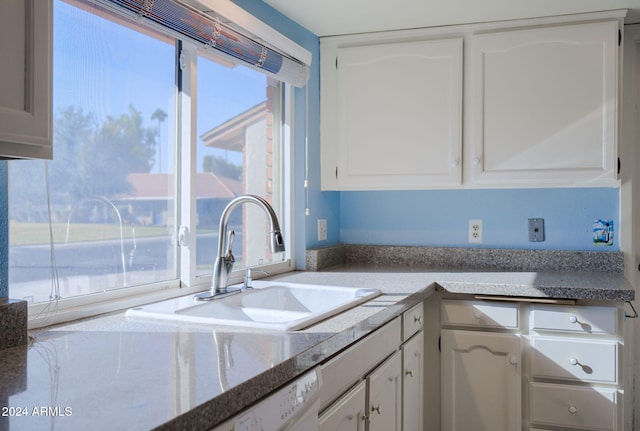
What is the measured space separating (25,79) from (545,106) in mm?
2190

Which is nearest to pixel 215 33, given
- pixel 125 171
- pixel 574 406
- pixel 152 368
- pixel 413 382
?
pixel 125 171

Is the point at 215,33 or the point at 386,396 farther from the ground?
the point at 215,33

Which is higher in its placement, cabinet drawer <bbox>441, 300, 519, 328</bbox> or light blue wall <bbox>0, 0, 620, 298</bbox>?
light blue wall <bbox>0, 0, 620, 298</bbox>

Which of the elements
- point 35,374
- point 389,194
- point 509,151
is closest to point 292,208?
point 389,194

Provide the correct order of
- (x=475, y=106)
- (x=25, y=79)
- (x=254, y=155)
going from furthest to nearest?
(x=475, y=106), (x=254, y=155), (x=25, y=79)

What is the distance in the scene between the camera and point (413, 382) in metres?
2.26

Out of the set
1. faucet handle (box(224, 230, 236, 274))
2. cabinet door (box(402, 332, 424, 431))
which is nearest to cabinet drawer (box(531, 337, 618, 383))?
cabinet door (box(402, 332, 424, 431))

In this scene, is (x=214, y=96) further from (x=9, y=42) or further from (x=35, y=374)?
(x=35, y=374)

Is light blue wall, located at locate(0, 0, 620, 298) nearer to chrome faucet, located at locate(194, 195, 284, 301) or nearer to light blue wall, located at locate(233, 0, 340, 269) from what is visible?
light blue wall, located at locate(233, 0, 340, 269)

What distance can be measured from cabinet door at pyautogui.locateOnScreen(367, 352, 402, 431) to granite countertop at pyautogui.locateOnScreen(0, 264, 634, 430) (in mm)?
205

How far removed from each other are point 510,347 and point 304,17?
168 centimetres

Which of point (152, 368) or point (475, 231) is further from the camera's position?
point (475, 231)

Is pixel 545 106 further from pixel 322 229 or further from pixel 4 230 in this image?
pixel 4 230

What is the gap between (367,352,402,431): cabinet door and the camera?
1773 millimetres
